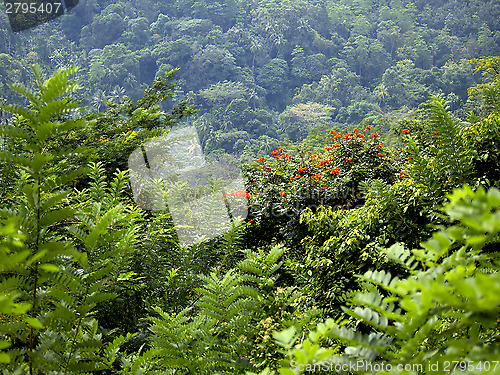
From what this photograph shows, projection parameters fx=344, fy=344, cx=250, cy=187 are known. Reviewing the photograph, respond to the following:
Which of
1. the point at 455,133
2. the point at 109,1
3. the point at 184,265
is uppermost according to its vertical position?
the point at 109,1

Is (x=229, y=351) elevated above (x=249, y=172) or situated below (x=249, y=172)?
above

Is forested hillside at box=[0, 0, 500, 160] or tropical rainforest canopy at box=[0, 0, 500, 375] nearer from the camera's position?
tropical rainforest canopy at box=[0, 0, 500, 375]

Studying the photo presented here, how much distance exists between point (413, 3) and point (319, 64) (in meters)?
20.0

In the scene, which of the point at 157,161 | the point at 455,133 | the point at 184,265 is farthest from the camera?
the point at 157,161

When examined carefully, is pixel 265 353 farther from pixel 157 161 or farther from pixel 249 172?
pixel 157 161

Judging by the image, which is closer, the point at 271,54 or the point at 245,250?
the point at 245,250

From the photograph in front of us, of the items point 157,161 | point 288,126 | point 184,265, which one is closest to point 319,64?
point 288,126

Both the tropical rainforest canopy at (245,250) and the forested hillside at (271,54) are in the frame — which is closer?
the tropical rainforest canopy at (245,250)

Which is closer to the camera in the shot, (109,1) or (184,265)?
Result: (184,265)

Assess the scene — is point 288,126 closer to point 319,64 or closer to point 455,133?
point 319,64

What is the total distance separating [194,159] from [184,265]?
7.04m

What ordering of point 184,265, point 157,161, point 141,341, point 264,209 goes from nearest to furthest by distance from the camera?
1. point 141,341
2. point 184,265
3. point 264,209
4. point 157,161

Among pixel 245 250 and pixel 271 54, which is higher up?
pixel 245 250

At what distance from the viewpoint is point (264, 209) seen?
149 inches
